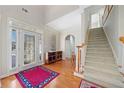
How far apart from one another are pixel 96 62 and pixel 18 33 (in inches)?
126

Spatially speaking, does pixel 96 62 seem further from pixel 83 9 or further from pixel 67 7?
pixel 67 7

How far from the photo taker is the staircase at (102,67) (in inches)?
94.2

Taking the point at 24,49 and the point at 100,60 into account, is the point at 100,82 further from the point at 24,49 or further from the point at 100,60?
the point at 24,49

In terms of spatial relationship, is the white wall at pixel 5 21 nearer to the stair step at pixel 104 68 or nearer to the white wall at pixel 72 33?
the stair step at pixel 104 68

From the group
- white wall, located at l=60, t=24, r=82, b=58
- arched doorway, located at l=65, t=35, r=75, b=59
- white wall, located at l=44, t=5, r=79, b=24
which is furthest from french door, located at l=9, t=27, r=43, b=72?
arched doorway, located at l=65, t=35, r=75, b=59

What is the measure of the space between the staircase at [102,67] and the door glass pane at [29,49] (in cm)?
274

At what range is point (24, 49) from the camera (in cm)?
412

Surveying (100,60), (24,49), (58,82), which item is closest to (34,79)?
(58,82)

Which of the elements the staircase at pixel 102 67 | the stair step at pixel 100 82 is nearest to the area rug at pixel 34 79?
the stair step at pixel 100 82

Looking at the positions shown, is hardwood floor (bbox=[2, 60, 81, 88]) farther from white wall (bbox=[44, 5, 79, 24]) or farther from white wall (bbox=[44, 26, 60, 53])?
white wall (bbox=[44, 5, 79, 24])

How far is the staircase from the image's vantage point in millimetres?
2393

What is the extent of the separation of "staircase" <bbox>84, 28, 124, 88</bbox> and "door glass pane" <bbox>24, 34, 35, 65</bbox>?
2.74 metres

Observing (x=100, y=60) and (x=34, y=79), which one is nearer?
(x=34, y=79)

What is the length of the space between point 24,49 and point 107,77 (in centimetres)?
345
